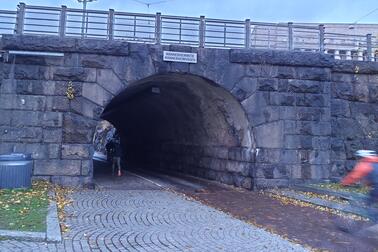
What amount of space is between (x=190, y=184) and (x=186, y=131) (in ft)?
14.6

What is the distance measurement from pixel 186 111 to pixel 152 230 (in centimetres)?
1204

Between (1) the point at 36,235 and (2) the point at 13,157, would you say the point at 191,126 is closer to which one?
(2) the point at 13,157

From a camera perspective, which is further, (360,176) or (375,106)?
(375,106)

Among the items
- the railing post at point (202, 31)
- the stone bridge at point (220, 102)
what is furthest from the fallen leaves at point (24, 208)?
the railing post at point (202, 31)

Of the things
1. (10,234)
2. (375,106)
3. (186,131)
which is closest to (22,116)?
(10,234)

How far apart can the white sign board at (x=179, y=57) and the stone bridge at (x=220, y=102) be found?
16 cm

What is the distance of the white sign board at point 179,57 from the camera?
46.8 ft

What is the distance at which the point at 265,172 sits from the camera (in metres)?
14.8

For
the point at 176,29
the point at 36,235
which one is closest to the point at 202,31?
the point at 176,29

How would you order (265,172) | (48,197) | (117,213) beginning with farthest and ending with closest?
1. (265,172)
2. (48,197)
3. (117,213)

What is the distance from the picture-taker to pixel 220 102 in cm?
1612

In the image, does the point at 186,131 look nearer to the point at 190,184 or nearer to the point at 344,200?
the point at 190,184

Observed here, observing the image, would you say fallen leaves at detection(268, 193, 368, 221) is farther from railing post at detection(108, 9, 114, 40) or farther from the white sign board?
railing post at detection(108, 9, 114, 40)

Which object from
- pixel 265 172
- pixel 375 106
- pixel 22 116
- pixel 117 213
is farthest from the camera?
pixel 375 106
